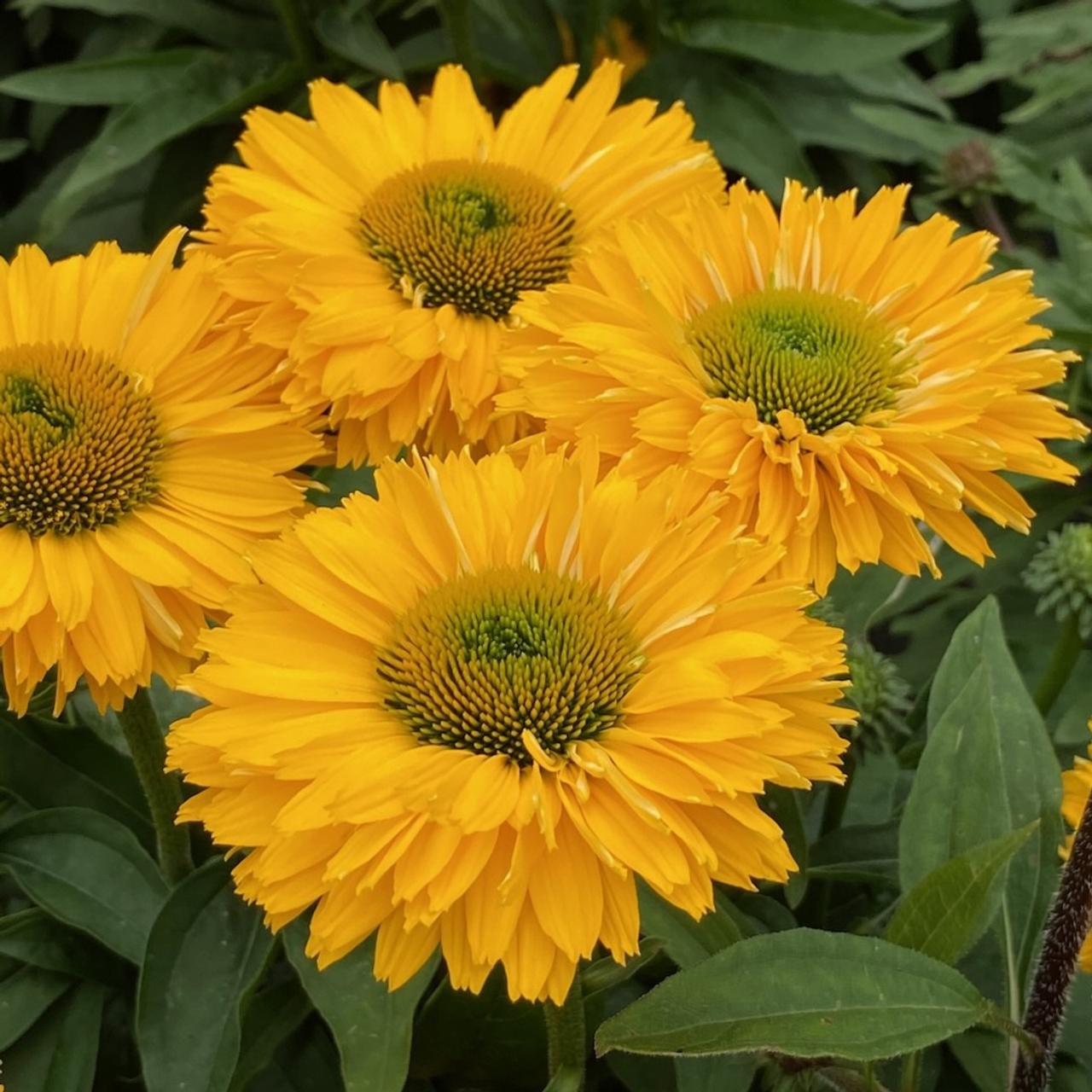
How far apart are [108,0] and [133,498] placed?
113cm

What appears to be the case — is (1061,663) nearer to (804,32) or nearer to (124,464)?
(124,464)

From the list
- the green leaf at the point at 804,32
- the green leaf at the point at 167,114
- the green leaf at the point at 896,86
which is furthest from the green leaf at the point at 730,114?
the green leaf at the point at 167,114

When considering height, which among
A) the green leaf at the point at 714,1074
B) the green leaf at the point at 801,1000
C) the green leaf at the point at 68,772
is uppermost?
the green leaf at the point at 68,772

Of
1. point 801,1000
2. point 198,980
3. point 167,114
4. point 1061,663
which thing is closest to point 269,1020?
point 198,980

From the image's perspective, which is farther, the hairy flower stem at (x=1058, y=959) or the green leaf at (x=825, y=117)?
the green leaf at (x=825, y=117)

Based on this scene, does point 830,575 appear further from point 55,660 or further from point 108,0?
point 108,0

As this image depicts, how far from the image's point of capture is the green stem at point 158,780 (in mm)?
868

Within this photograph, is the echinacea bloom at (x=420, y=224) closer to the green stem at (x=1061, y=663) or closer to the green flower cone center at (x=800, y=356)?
the green flower cone center at (x=800, y=356)

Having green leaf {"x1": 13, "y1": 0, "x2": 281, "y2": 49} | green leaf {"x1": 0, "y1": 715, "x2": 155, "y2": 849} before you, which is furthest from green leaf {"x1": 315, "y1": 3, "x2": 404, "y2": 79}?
green leaf {"x1": 0, "y1": 715, "x2": 155, "y2": 849}

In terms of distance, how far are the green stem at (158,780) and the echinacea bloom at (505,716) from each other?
184 millimetres

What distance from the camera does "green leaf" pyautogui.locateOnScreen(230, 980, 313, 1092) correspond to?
91cm

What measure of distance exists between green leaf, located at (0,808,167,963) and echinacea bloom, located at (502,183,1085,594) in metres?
0.44

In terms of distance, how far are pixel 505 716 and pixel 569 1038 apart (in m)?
0.22

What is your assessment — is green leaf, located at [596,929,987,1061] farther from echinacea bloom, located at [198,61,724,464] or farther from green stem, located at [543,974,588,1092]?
echinacea bloom, located at [198,61,724,464]
